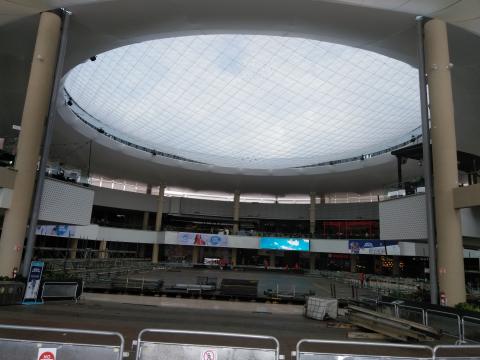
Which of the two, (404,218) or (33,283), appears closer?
(33,283)

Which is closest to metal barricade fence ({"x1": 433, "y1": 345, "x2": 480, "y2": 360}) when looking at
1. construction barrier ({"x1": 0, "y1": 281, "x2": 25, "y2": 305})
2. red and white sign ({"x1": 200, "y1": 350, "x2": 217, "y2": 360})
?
red and white sign ({"x1": 200, "y1": 350, "x2": 217, "y2": 360})

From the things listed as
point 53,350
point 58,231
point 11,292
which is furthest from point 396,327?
point 58,231

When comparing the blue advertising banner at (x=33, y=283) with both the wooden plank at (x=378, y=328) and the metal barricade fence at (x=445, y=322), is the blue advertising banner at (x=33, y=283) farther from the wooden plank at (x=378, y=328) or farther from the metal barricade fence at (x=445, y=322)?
the metal barricade fence at (x=445, y=322)

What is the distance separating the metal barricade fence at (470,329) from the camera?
11.0m

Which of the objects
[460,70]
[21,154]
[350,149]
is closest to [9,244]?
[21,154]

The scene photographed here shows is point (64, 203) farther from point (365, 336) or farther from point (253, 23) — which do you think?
point (365, 336)

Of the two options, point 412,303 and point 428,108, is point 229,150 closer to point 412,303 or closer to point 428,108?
point 428,108

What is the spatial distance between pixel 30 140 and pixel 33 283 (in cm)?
675

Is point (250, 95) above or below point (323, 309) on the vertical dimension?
above

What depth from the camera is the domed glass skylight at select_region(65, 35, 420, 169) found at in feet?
95.9

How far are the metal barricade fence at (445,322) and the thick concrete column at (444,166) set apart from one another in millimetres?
2892

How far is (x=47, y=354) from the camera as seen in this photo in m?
5.33

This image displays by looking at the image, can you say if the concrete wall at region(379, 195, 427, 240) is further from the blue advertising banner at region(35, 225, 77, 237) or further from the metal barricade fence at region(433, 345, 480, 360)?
the blue advertising banner at region(35, 225, 77, 237)

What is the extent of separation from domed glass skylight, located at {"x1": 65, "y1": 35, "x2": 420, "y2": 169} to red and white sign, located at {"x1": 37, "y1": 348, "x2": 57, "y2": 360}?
2611 cm
